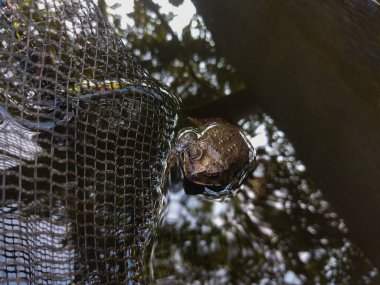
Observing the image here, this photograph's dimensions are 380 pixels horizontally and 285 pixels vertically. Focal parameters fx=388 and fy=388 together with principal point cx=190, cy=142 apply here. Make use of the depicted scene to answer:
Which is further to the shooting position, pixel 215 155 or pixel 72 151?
pixel 215 155

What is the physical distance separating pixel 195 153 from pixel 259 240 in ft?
2.01

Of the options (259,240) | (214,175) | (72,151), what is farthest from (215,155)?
(72,151)

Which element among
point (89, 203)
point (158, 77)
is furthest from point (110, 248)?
point (158, 77)

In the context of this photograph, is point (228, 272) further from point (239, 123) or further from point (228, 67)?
point (228, 67)

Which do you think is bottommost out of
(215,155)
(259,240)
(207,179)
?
(259,240)

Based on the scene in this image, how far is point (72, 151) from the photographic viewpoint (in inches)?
66.6

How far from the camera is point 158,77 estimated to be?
8.80 feet

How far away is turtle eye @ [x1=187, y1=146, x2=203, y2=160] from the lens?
85.1 inches

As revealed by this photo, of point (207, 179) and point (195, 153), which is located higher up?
point (195, 153)

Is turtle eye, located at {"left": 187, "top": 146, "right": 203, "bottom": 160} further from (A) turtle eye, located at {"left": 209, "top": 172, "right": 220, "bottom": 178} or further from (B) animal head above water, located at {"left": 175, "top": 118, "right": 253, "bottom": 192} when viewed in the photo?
(A) turtle eye, located at {"left": 209, "top": 172, "right": 220, "bottom": 178}

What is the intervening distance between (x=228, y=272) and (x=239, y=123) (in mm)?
971

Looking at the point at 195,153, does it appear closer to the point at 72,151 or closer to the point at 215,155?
the point at 215,155

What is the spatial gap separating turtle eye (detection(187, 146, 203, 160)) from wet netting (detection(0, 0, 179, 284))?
190 millimetres

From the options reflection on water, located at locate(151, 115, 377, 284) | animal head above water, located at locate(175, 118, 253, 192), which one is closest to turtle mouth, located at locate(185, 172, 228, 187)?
animal head above water, located at locate(175, 118, 253, 192)
